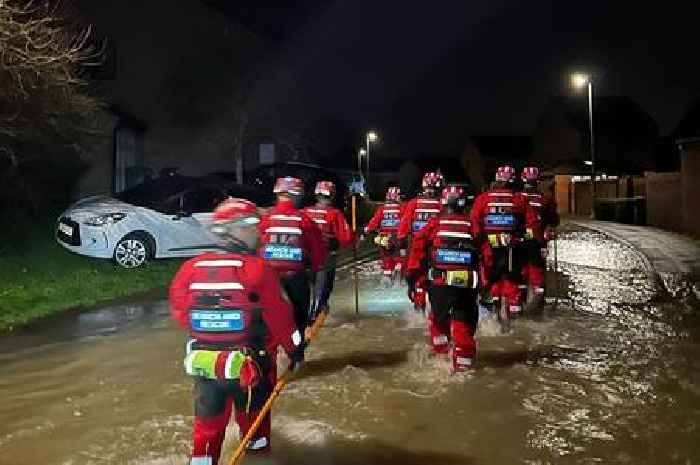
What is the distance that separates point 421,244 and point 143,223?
836 cm

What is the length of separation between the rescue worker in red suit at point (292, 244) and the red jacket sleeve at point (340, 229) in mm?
1481

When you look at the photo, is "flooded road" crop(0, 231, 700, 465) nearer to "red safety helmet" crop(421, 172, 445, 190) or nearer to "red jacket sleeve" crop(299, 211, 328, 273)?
"red jacket sleeve" crop(299, 211, 328, 273)

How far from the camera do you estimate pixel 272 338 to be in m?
4.49

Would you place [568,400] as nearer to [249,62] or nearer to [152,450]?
[152,450]

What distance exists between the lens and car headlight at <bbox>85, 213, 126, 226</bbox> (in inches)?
562

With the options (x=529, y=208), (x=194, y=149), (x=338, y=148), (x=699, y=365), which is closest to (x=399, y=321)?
(x=529, y=208)

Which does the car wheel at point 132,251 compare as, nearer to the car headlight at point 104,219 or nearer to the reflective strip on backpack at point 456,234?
the car headlight at point 104,219

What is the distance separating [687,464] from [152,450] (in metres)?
3.72

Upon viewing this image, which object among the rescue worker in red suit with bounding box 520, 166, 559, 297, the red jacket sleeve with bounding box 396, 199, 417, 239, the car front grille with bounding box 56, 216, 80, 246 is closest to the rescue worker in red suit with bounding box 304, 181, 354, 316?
the red jacket sleeve with bounding box 396, 199, 417, 239

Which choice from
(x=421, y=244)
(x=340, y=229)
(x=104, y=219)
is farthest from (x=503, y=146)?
(x=421, y=244)

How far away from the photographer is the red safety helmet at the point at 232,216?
14.3 ft

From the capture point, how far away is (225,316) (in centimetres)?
422

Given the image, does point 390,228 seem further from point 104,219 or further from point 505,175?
point 104,219

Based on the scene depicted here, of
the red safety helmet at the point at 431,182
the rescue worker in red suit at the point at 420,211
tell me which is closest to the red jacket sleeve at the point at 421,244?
the rescue worker in red suit at the point at 420,211
